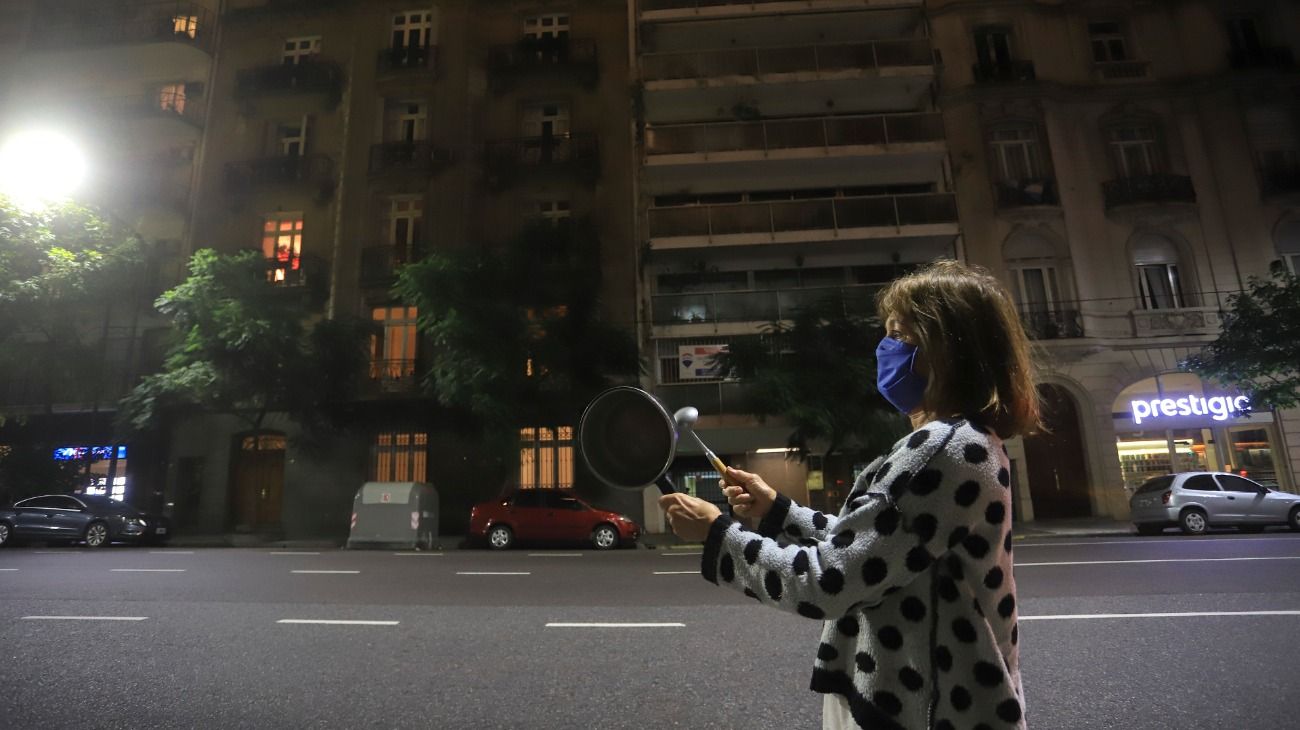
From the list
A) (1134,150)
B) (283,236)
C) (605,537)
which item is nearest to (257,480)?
(283,236)

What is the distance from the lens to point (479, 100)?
21.5 metres

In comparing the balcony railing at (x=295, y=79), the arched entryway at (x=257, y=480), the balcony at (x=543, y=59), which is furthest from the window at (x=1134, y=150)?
the arched entryway at (x=257, y=480)

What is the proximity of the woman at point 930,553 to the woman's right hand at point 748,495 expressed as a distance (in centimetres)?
18

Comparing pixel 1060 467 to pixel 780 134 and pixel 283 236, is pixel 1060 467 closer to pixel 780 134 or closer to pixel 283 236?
pixel 780 134

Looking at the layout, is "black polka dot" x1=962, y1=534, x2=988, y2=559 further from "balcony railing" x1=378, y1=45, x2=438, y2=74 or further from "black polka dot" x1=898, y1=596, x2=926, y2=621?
"balcony railing" x1=378, y1=45, x2=438, y2=74

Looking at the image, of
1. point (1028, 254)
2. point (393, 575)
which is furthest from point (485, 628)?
point (1028, 254)

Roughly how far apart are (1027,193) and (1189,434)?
8.38 metres

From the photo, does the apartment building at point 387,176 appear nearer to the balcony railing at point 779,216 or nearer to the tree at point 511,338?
the balcony railing at point 779,216

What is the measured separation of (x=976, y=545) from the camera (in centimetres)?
121

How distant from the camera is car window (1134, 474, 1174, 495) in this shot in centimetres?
1393

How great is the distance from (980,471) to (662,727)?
299 cm

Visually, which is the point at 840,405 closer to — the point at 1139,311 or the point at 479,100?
the point at 1139,311

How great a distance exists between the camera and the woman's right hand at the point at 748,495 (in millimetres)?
1575

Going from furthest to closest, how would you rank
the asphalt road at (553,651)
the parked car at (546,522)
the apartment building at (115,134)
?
1. the apartment building at (115,134)
2. the parked car at (546,522)
3. the asphalt road at (553,651)
